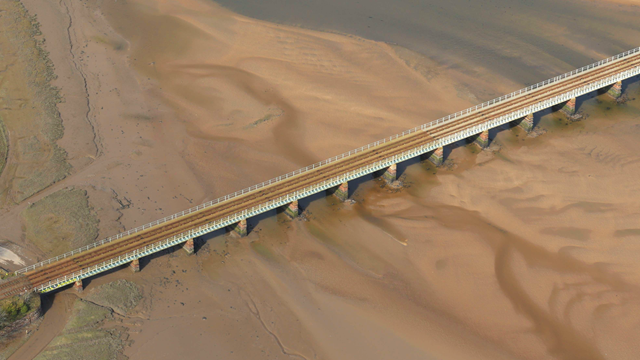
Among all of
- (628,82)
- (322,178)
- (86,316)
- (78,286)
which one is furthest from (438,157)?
(86,316)

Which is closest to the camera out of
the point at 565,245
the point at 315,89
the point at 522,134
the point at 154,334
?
the point at 154,334

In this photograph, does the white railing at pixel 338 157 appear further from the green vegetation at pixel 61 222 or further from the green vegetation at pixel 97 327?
the green vegetation at pixel 97 327

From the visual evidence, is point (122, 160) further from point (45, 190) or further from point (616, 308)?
point (616, 308)

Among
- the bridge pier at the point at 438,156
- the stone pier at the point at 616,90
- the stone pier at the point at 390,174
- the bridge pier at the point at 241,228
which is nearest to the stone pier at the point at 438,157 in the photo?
the bridge pier at the point at 438,156

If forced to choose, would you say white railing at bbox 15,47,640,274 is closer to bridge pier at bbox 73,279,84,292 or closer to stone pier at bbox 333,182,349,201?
bridge pier at bbox 73,279,84,292

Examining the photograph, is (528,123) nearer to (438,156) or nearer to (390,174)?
(438,156)

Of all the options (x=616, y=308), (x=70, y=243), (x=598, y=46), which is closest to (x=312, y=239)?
Result: (x=70, y=243)
